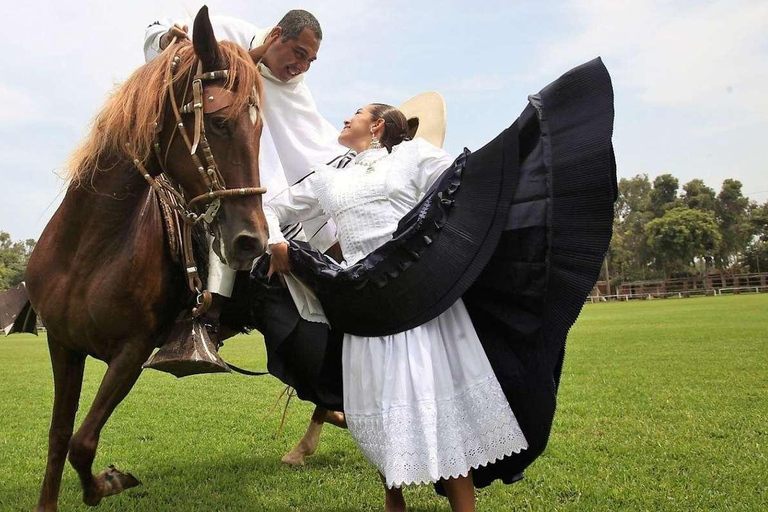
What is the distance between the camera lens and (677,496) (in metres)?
3.55

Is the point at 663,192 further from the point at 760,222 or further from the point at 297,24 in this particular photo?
the point at 297,24

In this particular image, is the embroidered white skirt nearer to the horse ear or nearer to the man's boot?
the man's boot

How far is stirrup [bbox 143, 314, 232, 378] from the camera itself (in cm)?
297

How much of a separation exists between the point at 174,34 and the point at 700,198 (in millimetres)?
69368

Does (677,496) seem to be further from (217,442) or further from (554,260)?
(217,442)

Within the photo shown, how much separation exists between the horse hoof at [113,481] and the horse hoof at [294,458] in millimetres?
1580

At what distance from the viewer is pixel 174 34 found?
297 centimetres

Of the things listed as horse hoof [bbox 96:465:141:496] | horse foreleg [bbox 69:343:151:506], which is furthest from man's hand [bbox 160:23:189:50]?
horse hoof [bbox 96:465:141:496]

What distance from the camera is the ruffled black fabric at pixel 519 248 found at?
242cm

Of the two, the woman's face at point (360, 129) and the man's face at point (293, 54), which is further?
the man's face at point (293, 54)

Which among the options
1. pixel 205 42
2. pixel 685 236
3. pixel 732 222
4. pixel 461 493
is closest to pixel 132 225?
pixel 205 42

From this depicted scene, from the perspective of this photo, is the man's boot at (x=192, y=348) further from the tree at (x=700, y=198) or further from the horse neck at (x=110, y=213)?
the tree at (x=700, y=198)

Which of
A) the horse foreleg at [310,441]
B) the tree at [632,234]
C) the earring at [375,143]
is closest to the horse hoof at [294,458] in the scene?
the horse foreleg at [310,441]

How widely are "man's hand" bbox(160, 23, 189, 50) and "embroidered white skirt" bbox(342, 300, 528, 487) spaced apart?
1.73m
